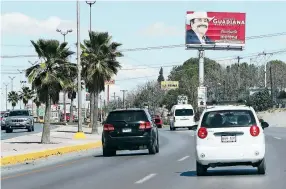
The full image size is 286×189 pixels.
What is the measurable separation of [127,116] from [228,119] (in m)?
10.3

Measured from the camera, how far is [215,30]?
9350 centimetres

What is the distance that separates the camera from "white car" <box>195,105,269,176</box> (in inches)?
669

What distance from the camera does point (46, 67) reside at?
38875mm

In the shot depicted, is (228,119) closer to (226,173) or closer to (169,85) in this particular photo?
(226,173)

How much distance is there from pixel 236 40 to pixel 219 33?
249 cm

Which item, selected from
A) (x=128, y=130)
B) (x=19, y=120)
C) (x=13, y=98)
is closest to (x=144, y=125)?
(x=128, y=130)

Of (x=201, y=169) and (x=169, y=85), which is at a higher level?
(x=169, y=85)

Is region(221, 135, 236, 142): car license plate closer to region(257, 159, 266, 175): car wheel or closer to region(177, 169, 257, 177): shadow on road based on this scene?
region(257, 159, 266, 175): car wheel

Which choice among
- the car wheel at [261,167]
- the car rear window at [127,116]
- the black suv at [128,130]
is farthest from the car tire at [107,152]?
the car wheel at [261,167]

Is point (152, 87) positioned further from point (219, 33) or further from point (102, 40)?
point (102, 40)

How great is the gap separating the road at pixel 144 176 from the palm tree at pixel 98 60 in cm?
3000

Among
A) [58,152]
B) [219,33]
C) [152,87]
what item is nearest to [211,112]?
[58,152]

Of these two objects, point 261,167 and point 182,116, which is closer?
point 261,167

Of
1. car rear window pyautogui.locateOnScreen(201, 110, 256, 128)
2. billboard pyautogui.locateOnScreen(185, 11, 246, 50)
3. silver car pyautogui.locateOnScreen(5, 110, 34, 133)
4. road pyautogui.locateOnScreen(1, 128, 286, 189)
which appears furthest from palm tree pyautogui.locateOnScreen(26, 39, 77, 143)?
billboard pyautogui.locateOnScreen(185, 11, 246, 50)
